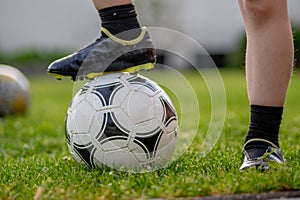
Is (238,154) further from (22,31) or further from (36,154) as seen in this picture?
(22,31)

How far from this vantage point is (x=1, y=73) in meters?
6.99

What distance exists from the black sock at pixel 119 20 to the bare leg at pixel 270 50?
1.98 ft

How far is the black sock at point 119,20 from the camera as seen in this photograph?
309 cm

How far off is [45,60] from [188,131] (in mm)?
14928

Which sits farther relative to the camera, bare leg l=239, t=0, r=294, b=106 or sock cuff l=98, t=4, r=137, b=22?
sock cuff l=98, t=4, r=137, b=22

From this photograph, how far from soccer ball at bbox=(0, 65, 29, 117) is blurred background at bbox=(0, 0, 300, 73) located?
14.0 meters

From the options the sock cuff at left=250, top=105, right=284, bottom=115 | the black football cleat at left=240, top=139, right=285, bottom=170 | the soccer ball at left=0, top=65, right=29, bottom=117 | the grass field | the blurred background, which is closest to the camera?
the grass field

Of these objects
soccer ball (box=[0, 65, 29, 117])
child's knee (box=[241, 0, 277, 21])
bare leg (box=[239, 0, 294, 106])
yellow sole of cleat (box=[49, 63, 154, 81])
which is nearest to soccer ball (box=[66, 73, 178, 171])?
yellow sole of cleat (box=[49, 63, 154, 81])

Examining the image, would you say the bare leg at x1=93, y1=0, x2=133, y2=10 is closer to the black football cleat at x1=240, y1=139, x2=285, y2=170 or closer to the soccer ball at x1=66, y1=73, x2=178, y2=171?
the soccer ball at x1=66, y1=73, x2=178, y2=171

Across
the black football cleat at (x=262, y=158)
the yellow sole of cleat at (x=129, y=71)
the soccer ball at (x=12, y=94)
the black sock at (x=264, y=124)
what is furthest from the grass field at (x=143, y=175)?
the soccer ball at (x=12, y=94)

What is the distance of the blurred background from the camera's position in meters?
21.8

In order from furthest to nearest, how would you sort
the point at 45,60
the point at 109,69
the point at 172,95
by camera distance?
the point at 45,60
the point at 172,95
the point at 109,69

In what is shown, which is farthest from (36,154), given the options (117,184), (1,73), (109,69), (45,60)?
(45,60)

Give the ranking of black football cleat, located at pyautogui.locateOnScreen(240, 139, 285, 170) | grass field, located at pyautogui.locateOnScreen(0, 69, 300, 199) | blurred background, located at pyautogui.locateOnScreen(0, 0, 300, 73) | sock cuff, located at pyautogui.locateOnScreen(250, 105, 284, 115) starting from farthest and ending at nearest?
blurred background, located at pyautogui.locateOnScreen(0, 0, 300, 73) → sock cuff, located at pyautogui.locateOnScreen(250, 105, 284, 115) → black football cleat, located at pyautogui.locateOnScreen(240, 139, 285, 170) → grass field, located at pyautogui.locateOnScreen(0, 69, 300, 199)
